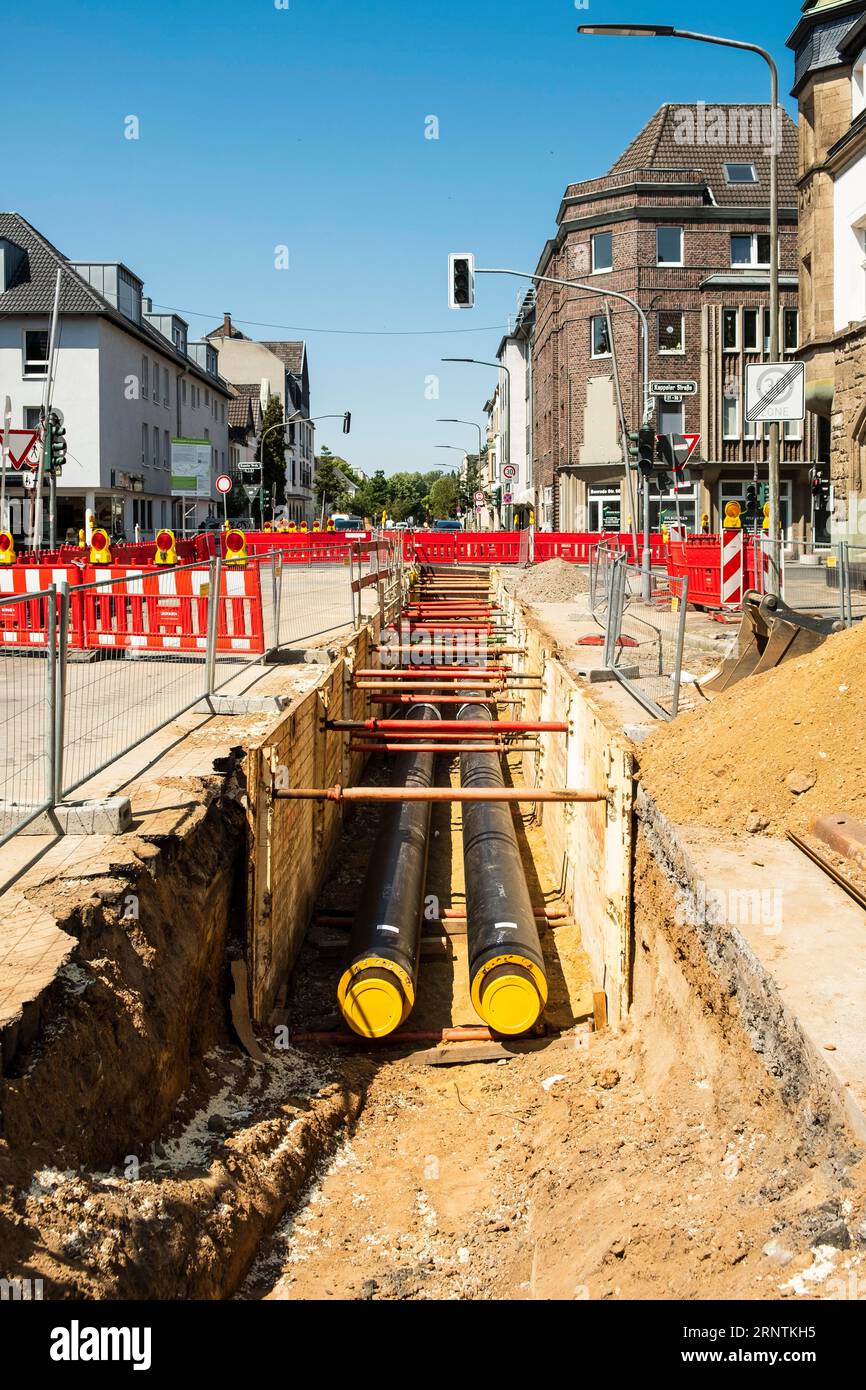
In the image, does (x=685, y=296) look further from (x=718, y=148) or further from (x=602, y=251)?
(x=718, y=148)

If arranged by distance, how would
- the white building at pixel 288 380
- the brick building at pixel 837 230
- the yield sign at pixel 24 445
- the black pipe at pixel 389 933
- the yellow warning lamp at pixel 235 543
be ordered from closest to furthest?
the black pipe at pixel 389 933 → the yellow warning lamp at pixel 235 543 → the yield sign at pixel 24 445 → the brick building at pixel 837 230 → the white building at pixel 288 380

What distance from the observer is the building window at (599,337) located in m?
46.5

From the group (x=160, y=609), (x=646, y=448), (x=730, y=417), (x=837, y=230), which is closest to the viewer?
(x=160, y=609)

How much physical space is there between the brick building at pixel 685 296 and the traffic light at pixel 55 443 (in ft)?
74.0

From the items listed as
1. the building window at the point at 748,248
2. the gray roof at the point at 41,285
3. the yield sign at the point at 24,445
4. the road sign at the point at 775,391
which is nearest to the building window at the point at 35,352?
the gray roof at the point at 41,285

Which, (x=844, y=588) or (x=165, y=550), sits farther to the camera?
(x=165, y=550)

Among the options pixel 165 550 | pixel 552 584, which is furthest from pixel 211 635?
pixel 552 584

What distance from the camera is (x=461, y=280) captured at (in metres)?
20.2

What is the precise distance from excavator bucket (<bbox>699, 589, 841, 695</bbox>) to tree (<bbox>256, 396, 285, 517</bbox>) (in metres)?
65.7

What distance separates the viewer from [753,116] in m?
46.3

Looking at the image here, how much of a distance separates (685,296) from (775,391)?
106ft

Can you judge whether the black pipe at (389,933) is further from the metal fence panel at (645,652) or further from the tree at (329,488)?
the tree at (329,488)
